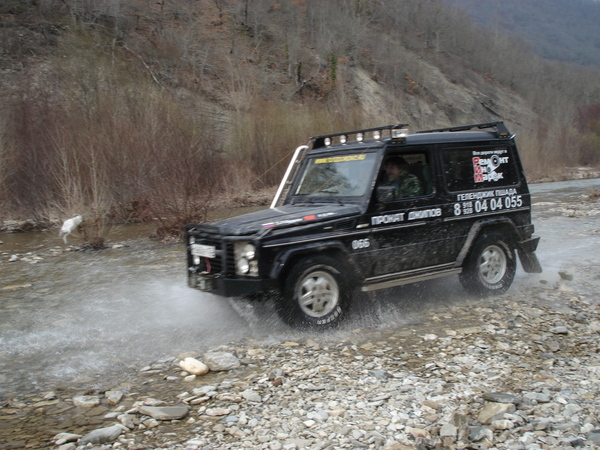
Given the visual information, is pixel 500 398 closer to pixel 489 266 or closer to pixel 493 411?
pixel 493 411

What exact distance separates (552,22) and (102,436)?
591 feet

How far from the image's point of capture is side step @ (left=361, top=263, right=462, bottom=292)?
20.9 ft

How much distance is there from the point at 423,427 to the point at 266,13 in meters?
52.0

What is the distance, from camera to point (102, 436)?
3.87m

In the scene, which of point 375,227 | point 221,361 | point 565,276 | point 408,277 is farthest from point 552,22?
point 221,361

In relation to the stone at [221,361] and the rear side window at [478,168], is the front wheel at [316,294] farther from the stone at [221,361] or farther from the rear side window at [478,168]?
the rear side window at [478,168]

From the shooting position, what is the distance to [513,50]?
254ft

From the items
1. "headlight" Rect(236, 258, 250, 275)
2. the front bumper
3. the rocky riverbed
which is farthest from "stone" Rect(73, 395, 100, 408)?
"headlight" Rect(236, 258, 250, 275)

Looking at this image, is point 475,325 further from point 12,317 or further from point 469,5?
point 469,5

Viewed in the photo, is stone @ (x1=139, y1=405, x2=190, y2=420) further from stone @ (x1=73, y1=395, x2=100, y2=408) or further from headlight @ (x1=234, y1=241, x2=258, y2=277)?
headlight @ (x1=234, y1=241, x2=258, y2=277)

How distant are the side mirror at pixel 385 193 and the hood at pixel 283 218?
280 millimetres

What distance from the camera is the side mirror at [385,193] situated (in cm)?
631

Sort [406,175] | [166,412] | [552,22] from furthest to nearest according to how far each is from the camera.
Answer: [552,22], [406,175], [166,412]

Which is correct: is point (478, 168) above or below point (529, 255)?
above
